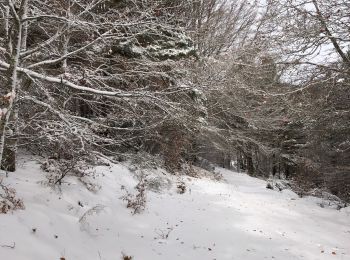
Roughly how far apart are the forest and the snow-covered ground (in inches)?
18.5

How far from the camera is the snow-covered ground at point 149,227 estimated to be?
5855 millimetres

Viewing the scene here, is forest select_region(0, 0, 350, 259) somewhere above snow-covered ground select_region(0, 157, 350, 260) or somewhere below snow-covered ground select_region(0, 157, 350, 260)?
above

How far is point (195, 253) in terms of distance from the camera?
22.3 feet

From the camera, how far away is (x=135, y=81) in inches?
308

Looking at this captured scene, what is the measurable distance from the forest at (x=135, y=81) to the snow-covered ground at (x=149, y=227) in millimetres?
470

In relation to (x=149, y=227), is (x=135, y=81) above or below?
above

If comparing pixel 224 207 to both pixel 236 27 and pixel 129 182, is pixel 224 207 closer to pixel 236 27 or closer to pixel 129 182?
pixel 129 182

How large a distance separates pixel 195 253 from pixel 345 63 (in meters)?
4.94

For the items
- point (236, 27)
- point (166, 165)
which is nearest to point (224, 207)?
point (166, 165)

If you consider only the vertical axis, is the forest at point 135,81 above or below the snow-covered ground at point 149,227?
above

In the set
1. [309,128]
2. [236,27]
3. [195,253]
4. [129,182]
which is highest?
[236,27]

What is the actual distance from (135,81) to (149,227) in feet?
9.91

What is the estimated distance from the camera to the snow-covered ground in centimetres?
586

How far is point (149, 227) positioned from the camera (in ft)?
26.2
